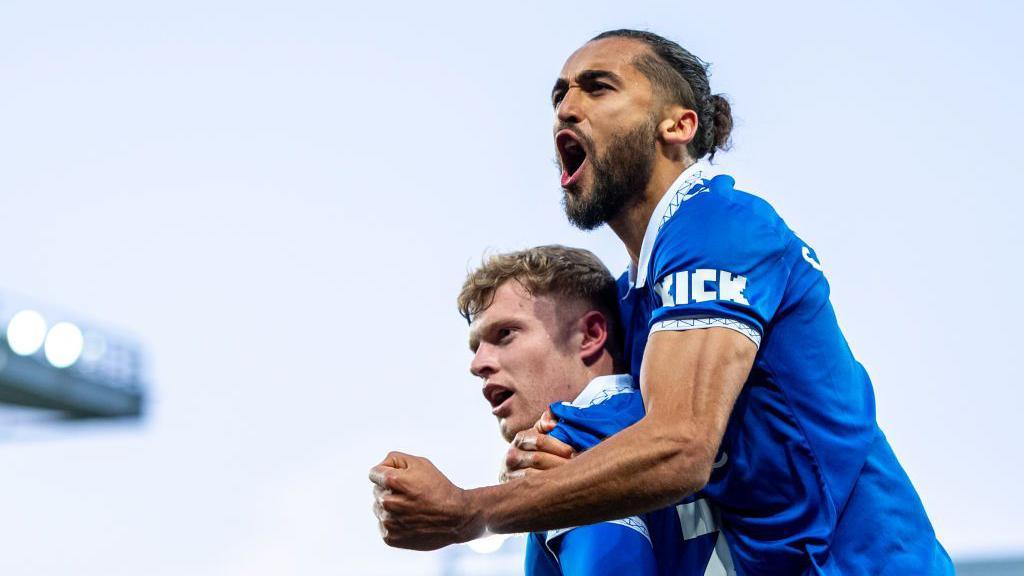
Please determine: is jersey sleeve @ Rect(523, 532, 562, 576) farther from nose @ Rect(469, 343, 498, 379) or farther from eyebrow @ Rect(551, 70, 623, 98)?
eyebrow @ Rect(551, 70, 623, 98)

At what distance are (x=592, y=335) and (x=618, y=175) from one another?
0.68 m

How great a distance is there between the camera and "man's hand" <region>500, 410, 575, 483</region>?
→ 9.73ft

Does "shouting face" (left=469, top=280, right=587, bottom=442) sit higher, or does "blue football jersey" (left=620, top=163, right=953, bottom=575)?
"shouting face" (left=469, top=280, right=587, bottom=442)

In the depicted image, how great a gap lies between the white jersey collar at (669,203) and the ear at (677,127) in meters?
0.10

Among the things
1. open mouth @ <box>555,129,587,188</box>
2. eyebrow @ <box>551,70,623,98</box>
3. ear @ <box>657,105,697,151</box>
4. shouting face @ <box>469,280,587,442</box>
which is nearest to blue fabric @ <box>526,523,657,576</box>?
shouting face @ <box>469,280,587,442</box>

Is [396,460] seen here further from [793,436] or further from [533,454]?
[793,436]

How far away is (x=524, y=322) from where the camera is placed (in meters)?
3.83

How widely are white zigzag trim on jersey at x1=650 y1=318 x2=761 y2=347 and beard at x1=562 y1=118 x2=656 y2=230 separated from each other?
58 cm

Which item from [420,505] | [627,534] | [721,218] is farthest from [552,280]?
[420,505]

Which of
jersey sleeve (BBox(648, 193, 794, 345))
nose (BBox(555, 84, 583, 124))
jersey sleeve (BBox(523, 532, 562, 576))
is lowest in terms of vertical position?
jersey sleeve (BBox(523, 532, 562, 576))

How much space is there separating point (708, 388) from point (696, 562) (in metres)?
0.70

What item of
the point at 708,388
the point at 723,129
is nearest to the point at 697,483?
the point at 708,388

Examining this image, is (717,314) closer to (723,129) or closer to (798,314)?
(798,314)

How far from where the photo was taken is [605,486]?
2615 millimetres
